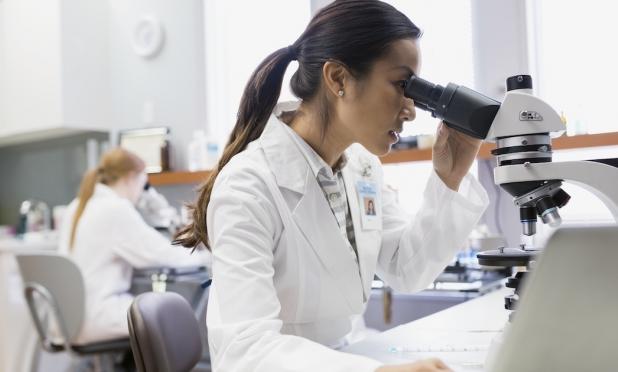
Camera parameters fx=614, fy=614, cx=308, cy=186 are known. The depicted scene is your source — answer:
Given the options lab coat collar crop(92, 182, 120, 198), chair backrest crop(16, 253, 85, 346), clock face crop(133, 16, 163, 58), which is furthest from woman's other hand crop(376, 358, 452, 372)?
clock face crop(133, 16, 163, 58)

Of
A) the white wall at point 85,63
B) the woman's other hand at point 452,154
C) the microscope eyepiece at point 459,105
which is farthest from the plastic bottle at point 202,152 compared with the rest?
the microscope eyepiece at point 459,105

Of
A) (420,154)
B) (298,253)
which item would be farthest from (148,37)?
(298,253)

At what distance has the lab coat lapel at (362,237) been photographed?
4.25 feet

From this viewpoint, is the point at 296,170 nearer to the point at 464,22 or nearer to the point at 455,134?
the point at 455,134

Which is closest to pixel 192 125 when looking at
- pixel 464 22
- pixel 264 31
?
pixel 264 31

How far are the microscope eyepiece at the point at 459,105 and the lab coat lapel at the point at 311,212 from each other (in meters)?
0.27

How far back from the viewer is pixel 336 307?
3.97 ft

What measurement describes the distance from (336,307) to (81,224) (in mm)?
1853

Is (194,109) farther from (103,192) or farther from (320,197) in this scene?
(320,197)

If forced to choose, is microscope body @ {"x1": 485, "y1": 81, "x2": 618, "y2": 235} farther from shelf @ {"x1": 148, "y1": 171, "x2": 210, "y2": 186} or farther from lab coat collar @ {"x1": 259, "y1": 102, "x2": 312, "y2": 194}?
shelf @ {"x1": 148, "y1": 171, "x2": 210, "y2": 186}

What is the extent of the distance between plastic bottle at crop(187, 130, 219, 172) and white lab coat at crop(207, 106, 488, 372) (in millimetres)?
1767

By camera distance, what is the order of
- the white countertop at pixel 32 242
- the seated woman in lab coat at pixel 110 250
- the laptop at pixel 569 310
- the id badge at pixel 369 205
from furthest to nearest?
1. the white countertop at pixel 32 242
2. the seated woman in lab coat at pixel 110 250
3. the id badge at pixel 369 205
4. the laptop at pixel 569 310

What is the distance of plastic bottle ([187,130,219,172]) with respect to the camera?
10.4ft

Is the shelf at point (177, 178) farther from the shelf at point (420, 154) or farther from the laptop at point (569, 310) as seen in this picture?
the laptop at point (569, 310)
